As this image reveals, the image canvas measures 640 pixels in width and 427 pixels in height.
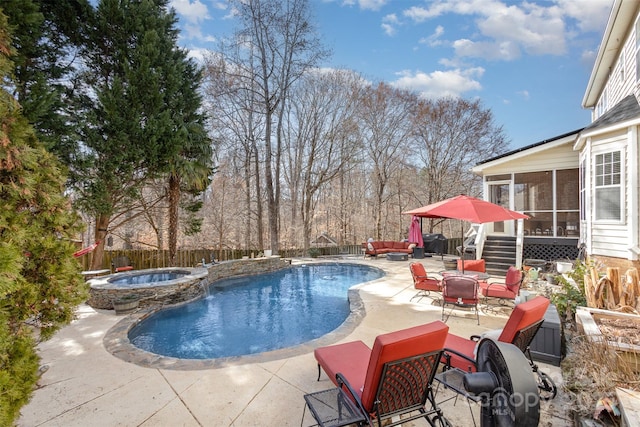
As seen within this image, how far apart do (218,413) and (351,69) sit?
18514mm

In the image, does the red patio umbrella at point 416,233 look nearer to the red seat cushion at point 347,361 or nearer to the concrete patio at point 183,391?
the concrete patio at point 183,391

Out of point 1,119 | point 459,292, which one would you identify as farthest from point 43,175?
point 459,292

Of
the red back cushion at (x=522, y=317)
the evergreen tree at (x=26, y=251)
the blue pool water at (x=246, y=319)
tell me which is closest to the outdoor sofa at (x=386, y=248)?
the blue pool water at (x=246, y=319)

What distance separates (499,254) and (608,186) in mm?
3867

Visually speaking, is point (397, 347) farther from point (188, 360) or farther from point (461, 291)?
point (461, 291)

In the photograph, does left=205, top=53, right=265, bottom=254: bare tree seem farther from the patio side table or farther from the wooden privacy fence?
the patio side table

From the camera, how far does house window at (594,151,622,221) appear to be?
6664 millimetres

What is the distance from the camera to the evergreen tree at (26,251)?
1.99 meters

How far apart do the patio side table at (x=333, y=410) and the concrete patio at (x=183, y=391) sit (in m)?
0.20

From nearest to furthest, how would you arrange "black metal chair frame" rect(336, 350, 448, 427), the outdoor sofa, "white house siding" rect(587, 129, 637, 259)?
"black metal chair frame" rect(336, 350, 448, 427) → "white house siding" rect(587, 129, 637, 259) → the outdoor sofa

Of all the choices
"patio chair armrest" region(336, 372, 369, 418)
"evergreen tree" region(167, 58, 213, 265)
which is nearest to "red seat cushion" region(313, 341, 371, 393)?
"patio chair armrest" region(336, 372, 369, 418)

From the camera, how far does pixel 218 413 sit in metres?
2.83

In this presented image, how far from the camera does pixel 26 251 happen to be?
2.50m

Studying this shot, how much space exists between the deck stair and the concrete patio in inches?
220
